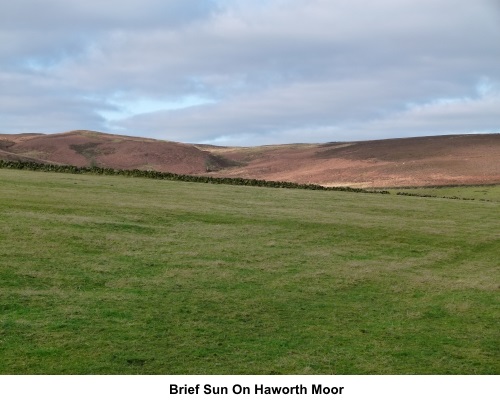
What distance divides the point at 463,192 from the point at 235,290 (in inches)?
1727

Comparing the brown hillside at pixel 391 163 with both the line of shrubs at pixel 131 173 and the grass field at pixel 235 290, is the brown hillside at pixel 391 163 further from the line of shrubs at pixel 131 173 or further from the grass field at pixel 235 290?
the grass field at pixel 235 290

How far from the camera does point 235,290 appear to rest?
1817 cm

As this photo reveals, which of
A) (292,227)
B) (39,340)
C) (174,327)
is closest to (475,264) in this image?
(292,227)

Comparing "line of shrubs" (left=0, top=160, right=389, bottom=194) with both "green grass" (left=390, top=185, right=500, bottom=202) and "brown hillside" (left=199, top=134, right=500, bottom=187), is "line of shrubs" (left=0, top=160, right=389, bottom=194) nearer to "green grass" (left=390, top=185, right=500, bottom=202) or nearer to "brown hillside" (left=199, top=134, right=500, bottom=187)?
"green grass" (left=390, top=185, right=500, bottom=202)

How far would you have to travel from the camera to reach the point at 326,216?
3278cm

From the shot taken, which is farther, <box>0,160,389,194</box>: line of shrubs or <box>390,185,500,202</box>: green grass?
<box>390,185,500,202</box>: green grass

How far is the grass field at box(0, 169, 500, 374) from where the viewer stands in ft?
44.1

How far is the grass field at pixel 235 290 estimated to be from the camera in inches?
529

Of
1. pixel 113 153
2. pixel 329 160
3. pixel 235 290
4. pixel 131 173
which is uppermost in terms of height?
pixel 113 153

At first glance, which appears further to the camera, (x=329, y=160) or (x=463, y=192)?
(x=329, y=160)

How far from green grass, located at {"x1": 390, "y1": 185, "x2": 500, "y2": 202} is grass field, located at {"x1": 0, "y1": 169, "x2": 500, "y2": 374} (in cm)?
2240

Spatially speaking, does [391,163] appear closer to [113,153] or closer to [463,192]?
[463,192]

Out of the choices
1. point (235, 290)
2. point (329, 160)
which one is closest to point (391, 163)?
point (329, 160)

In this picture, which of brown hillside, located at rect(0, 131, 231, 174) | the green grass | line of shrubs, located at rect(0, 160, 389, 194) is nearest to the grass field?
line of shrubs, located at rect(0, 160, 389, 194)
